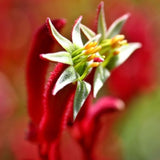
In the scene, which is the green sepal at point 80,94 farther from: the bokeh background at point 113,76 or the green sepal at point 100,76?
the bokeh background at point 113,76

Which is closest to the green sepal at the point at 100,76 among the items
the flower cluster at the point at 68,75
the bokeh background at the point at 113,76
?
the flower cluster at the point at 68,75

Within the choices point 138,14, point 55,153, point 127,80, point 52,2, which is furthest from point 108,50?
point 52,2

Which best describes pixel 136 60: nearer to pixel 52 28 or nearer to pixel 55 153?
pixel 55 153

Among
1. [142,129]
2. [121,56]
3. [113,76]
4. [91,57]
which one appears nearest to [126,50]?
[121,56]

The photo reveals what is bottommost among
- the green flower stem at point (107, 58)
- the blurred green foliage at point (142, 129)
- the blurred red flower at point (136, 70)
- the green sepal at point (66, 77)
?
the blurred green foliage at point (142, 129)

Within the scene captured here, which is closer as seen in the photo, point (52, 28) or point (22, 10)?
point (52, 28)
